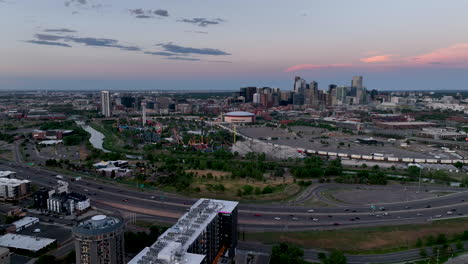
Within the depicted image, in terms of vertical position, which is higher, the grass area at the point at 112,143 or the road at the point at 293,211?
the grass area at the point at 112,143

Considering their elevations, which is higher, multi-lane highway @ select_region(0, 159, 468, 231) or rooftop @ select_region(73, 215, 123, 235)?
rooftop @ select_region(73, 215, 123, 235)

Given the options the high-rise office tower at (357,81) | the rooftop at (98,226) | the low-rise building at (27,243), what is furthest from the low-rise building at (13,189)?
Answer: the high-rise office tower at (357,81)

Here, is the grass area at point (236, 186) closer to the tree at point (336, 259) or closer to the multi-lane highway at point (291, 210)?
the multi-lane highway at point (291, 210)

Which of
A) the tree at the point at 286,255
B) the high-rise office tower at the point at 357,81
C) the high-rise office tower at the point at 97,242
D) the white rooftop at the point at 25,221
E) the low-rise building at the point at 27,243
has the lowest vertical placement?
the low-rise building at the point at 27,243

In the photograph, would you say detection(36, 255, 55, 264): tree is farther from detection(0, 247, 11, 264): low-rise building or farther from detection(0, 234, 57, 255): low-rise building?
detection(0, 234, 57, 255): low-rise building

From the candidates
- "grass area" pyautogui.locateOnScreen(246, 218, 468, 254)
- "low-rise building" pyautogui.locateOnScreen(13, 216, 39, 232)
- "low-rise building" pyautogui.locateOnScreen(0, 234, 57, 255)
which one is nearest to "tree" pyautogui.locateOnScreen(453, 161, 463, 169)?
"grass area" pyautogui.locateOnScreen(246, 218, 468, 254)

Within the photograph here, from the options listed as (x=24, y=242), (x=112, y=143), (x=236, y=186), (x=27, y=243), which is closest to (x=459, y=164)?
(x=236, y=186)
